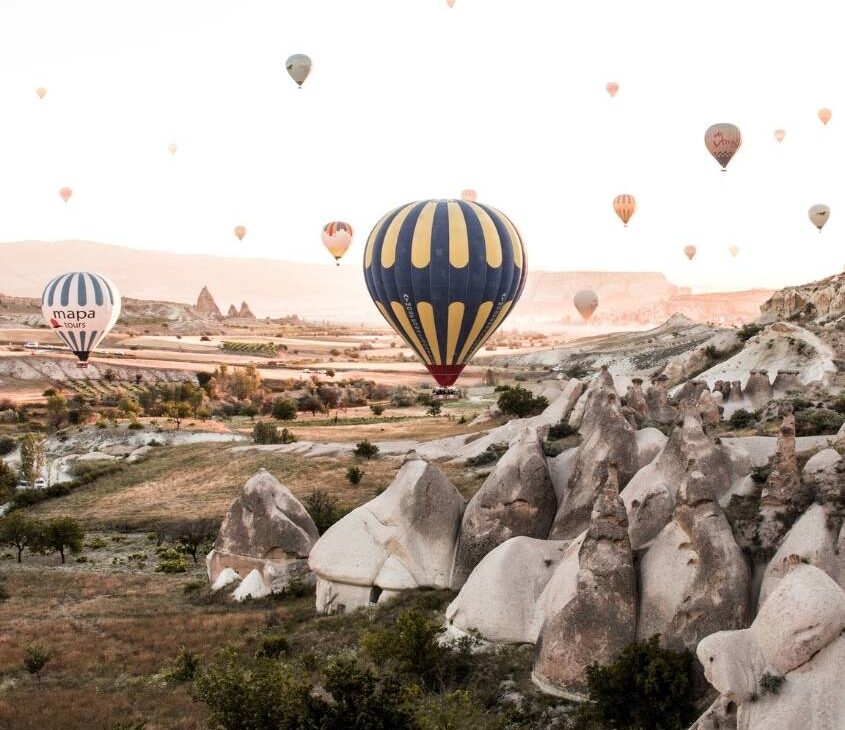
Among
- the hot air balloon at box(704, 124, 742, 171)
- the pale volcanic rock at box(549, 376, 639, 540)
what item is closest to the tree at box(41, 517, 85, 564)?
the pale volcanic rock at box(549, 376, 639, 540)

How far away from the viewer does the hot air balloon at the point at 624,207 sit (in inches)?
3615

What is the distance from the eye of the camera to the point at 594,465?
973 inches

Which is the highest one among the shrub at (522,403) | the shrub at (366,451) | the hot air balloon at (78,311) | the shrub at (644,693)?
the hot air balloon at (78,311)

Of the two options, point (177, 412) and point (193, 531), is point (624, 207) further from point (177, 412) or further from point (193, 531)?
point (193, 531)

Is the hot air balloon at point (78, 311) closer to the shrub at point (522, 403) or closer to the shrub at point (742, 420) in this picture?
the shrub at point (522, 403)

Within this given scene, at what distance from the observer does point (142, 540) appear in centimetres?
4709

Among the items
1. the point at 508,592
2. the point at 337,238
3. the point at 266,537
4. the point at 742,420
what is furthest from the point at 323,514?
the point at 337,238

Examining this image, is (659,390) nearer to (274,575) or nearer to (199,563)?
(274,575)

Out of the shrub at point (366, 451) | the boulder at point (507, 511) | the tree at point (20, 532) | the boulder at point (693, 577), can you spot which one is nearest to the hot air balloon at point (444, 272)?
the boulder at point (507, 511)

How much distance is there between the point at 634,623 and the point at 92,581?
80.7 feet

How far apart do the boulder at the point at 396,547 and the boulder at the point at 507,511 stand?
59 cm

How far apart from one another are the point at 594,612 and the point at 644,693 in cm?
203

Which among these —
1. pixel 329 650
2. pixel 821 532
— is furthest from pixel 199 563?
pixel 821 532

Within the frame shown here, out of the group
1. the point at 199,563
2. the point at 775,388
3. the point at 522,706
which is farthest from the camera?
the point at 775,388
